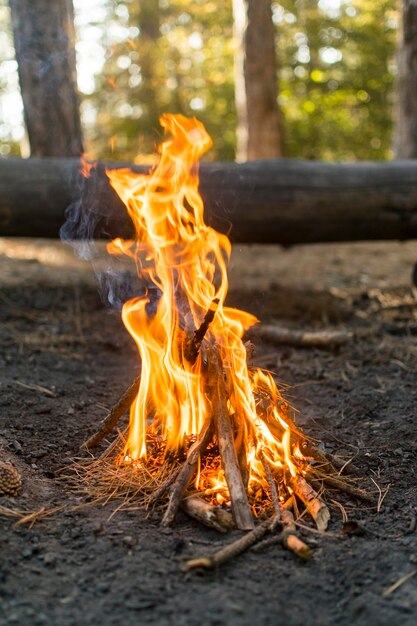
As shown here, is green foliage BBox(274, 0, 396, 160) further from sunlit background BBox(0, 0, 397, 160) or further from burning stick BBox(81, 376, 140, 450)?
burning stick BBox(81, 376, 140, 450)

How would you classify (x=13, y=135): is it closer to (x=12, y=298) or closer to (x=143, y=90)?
(x=143, y=90)

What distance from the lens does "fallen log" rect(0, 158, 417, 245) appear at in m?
6.50

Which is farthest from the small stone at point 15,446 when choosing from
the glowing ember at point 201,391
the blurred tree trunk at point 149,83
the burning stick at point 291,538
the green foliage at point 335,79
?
the green foliage at point 335,79

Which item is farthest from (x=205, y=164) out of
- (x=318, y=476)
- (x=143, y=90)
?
(x=143, y=90)

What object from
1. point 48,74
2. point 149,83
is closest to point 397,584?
point 48,74

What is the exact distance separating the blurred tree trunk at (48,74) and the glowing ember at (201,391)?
4338mm

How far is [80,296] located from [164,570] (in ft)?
14.7

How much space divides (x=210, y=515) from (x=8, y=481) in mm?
1005

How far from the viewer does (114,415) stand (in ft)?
12.7

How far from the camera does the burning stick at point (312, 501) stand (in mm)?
3227

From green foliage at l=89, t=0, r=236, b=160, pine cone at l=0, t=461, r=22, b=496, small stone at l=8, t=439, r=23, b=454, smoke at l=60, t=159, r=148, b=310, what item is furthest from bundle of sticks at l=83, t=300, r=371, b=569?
green foliage at l=89, t=0, r=236, b=160

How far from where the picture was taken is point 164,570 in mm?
2793

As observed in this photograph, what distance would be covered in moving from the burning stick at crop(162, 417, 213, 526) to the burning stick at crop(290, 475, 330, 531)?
49 centimetres

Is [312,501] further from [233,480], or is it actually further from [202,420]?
[202,420]
